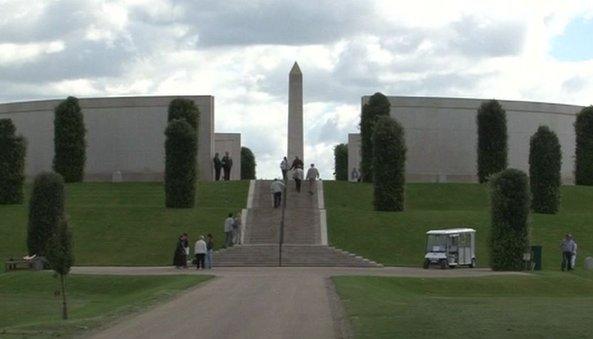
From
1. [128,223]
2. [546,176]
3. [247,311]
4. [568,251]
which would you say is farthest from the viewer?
[546,176]

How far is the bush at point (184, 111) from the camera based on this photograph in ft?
205

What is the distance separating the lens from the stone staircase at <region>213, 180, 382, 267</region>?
42875 millimetres

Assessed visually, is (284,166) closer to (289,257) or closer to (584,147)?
(289,257)

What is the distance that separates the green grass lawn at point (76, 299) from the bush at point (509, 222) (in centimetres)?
1120

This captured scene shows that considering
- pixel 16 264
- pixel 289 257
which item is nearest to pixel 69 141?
pixel 289 257

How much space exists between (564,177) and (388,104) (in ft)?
48.7

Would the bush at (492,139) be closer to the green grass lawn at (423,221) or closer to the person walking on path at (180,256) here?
the green grass lawn at (423,221)

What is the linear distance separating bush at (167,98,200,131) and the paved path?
2730 cm

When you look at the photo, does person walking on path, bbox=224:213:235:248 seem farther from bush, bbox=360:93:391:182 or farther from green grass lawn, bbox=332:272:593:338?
bush, bbox=360:93:391:182

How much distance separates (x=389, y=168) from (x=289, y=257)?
32.6 ft

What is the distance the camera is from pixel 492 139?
62812 millimetres

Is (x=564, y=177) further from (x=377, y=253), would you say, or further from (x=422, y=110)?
(x=377, y=253)

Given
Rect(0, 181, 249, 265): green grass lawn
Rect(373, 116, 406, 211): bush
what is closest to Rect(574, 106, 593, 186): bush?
Rect(373, 116, 406, 211): bush

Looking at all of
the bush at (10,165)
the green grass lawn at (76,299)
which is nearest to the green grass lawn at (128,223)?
the bush at (10,165)
